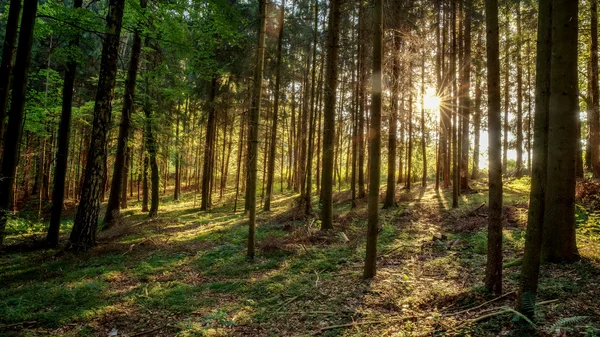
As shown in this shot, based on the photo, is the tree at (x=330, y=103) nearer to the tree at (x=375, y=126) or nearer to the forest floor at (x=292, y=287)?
the forest floor at (x=292, y=287)

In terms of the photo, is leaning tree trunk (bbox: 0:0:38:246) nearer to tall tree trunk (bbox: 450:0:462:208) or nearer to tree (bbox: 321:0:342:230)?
tree (bbox: 321:0:342:230)

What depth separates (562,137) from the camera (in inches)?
Result: 220

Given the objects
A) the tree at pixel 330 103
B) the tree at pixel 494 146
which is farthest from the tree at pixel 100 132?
the tree at pixel 494 146

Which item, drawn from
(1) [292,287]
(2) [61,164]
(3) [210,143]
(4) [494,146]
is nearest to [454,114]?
(4) [494,146]

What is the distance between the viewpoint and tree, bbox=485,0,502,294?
4.52 meters

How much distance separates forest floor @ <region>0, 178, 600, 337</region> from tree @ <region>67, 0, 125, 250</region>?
3.17 ft

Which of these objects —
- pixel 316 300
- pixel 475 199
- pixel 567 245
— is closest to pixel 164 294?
pixel 316 300

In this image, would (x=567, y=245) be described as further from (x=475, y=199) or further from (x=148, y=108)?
(x=148, y=108)

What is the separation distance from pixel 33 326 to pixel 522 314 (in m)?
7.09

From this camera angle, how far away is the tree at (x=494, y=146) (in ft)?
14.8

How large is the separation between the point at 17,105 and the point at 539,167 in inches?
422

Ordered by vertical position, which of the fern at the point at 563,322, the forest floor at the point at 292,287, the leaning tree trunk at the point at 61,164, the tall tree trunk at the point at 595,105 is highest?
the tall tree trunk at the point at 595,105

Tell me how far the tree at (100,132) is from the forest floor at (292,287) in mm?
967

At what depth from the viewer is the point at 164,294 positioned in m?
6.29
